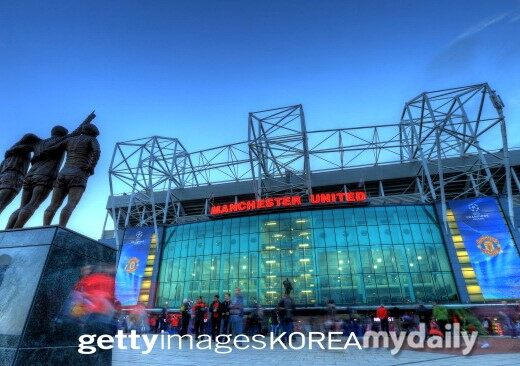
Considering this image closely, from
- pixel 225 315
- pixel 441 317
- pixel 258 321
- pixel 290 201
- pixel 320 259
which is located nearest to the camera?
pixel 441 317

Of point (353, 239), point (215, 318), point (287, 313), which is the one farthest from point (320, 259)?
point (215, 318)

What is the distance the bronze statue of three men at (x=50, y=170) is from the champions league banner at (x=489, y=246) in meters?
29.7

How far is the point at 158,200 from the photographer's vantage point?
137 feet

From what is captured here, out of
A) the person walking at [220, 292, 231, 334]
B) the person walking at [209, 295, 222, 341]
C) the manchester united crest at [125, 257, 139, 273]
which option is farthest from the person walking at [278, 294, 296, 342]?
the manchester united crest at [125, 257, 139, 273]

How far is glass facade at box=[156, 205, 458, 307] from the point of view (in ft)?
87.6

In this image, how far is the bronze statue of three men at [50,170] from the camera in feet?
18.5

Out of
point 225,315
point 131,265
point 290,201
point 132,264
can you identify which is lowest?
point 225,315

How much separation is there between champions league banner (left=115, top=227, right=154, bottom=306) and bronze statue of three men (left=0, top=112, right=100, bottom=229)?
89.4 feet

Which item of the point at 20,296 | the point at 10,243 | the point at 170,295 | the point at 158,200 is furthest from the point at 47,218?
the point at 158,200

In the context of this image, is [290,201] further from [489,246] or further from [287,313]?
[287,313]

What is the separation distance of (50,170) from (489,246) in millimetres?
31593

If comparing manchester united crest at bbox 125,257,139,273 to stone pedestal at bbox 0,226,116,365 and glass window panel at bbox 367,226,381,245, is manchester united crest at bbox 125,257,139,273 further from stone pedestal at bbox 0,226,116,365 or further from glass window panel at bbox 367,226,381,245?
stone pedestal at bbox 0,226,116,365

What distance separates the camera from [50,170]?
244 inches

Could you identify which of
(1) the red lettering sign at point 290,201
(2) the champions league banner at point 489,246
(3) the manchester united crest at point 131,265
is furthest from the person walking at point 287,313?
(3) the manchester united crest at point 131,265
